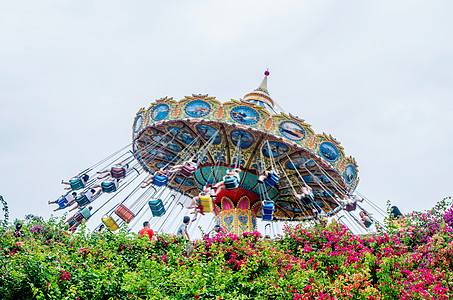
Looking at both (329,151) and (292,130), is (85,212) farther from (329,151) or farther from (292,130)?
(329,151)

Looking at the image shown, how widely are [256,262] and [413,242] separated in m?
3.58

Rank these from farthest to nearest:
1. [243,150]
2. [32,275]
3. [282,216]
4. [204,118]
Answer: [282,216] → [243,150] → [204,118] → [32,275]

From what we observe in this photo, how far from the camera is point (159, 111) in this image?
13992mm

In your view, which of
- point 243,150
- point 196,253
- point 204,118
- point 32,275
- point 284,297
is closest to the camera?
point 32,275

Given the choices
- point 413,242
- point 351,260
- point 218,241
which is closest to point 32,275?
point 218,241

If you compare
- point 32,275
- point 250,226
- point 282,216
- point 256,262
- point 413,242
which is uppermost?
point 282,216

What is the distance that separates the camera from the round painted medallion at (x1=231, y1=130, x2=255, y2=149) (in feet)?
44.8

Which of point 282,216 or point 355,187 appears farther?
Result: point 282,216

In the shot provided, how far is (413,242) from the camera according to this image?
Result: 8.50 m

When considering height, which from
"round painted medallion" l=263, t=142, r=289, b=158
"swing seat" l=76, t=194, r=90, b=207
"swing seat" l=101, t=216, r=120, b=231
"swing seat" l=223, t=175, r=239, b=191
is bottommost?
"swing seat" l=101, t=216, r=120, b=231

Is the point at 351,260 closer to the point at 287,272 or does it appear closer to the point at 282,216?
the point at 287,272

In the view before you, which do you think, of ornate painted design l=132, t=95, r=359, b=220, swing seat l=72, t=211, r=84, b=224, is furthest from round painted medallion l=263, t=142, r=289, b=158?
swing seat l=72, t=211, r=84, b=224

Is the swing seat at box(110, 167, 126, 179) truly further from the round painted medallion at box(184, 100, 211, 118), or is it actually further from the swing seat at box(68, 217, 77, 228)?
the round painted medallion at box(184, 100, 211, 118)

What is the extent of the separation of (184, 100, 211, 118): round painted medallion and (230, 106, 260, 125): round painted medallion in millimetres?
835
